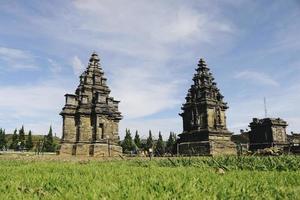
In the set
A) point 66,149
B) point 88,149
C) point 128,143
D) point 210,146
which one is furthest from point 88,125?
point 128,143

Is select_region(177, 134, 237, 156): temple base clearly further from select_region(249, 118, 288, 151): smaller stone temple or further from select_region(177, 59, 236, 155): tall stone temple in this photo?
select_region(249, 118, 288, 151): smaller stone temple

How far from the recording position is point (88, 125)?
38250 mm

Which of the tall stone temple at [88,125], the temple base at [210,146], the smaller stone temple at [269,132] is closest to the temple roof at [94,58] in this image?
the tall stone temple at [88,125]

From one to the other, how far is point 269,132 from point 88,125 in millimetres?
29451

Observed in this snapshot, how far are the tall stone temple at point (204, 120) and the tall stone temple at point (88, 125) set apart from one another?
9.85 metres

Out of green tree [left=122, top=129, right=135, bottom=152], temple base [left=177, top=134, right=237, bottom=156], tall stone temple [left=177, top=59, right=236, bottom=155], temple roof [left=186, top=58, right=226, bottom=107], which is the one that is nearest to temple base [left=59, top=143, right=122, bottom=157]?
temple base [left=177, top=134, right=237, bottom=156]

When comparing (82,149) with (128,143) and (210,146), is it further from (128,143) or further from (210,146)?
(128,143)

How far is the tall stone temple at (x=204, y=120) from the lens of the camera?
132ft

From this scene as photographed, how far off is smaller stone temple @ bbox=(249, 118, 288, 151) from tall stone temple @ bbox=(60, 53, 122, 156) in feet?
80.6

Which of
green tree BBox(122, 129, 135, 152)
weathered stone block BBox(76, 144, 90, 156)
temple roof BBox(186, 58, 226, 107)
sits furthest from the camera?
green tree BBox(122, 129, 135, 152)

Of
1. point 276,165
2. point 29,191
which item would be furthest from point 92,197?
point 276,165

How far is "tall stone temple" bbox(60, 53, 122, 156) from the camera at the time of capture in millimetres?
36719

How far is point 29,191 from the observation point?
16.0 feet

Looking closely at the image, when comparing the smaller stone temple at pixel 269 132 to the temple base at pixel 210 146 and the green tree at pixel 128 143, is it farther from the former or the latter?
the green tree at pixel 128 143
